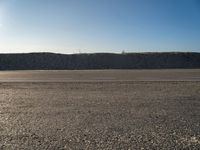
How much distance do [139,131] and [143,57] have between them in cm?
6457

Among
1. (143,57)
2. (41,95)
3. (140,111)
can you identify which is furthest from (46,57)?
(140,111)

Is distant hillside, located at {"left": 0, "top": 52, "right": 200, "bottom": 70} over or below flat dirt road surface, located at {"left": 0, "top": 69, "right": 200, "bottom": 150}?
over

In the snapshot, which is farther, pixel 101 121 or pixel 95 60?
pixel 95 60

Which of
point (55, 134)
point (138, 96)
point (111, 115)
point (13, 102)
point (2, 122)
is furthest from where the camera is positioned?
point (138, 96)

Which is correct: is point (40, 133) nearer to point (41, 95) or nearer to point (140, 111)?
point (140, 111)

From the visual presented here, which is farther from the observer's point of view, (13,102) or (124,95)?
(124,95)

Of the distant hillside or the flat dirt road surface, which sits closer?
the flat dirt road surface

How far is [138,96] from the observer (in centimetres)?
1997

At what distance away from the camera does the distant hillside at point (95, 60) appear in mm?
72188

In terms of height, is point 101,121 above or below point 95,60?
below

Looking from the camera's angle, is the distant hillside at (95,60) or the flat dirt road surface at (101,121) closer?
the flat dirt road surface at (101,121)

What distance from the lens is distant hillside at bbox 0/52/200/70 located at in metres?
72.2

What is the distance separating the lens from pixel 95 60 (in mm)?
75875

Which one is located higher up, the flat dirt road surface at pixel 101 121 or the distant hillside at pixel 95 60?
the distant hillside at pixel 95 60
